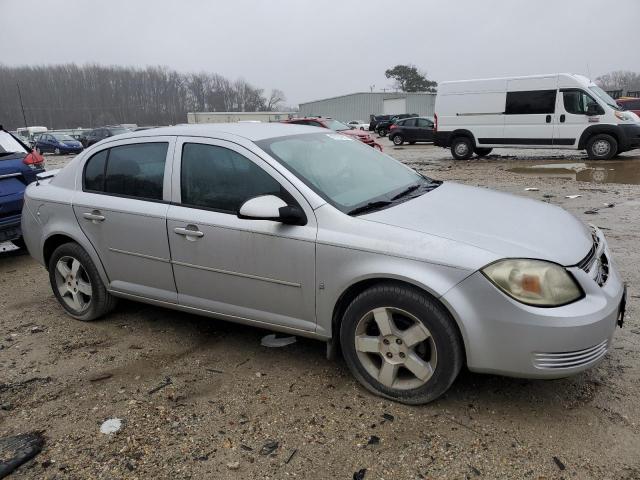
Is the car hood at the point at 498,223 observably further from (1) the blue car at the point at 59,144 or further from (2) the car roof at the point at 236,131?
(1) the blue car at the point at 59,144

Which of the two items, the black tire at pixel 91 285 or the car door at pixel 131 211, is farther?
the black tire at pixel 91 285

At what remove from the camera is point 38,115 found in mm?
86125

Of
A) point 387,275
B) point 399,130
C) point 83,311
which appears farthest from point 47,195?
point 399,130

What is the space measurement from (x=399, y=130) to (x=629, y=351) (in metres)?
23.6

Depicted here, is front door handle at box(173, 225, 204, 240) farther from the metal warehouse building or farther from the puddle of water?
the metal warehouse building

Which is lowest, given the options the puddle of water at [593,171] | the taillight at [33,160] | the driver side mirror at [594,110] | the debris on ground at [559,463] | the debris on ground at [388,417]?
the puddle of water at [593,171]

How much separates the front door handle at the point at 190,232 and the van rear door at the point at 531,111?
1367cm

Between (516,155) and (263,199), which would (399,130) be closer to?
(516,155)

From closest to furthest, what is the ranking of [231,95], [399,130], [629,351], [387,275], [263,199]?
[387,275], [263,199], [629,351], [399,130], [231,95]

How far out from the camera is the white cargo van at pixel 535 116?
1362 centimetres

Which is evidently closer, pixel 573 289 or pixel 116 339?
pixel 573 289

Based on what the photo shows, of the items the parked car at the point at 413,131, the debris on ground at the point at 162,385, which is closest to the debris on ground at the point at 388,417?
the debris on ground at the point at 162,385

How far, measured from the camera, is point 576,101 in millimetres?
13734

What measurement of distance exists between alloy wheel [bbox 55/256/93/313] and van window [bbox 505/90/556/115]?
45.3ft
